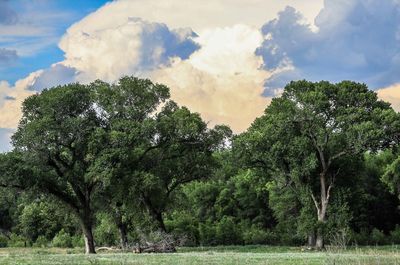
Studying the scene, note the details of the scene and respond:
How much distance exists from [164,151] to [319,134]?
16.4 metres

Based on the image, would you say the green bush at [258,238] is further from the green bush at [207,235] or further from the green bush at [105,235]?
the green bush at [105,235]

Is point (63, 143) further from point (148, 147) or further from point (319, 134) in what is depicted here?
point (319, 134)

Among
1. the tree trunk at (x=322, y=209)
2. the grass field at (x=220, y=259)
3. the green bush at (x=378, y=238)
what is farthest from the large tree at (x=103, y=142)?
the green bush at (x=378, y=238)

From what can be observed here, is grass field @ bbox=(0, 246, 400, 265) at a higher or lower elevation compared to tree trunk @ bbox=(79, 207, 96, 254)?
lower

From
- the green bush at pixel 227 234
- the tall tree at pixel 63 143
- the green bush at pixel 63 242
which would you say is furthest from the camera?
the green bush at pixel 63 242

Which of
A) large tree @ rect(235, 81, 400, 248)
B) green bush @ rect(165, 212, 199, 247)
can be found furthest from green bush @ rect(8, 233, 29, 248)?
large tree @ rect(235, 81, 400, 248)

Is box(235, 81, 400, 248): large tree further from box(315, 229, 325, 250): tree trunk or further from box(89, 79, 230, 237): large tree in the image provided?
box(89, 79, 230, 237): large tree

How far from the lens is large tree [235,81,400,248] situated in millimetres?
65438

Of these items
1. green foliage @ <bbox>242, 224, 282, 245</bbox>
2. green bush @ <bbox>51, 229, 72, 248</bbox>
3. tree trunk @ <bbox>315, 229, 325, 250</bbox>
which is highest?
green bush @ <bbox>51, 229, 72, 248</bbox>

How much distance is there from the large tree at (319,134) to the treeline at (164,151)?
0.40ft

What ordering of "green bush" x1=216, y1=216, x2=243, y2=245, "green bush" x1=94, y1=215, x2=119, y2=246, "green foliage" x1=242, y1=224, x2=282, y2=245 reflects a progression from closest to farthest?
"green bush" x1=94, y1=215, x2=119, y2=246, "green foliage" x1=242, y1=224, x2=282, y2=245, "green bush" x1=216, y1=216, x2=243, y2=245

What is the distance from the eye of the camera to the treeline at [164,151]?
2418 inches

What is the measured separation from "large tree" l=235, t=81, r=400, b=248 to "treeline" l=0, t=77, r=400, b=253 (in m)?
0.12

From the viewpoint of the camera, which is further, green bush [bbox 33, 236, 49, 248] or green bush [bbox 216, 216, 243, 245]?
green bush [bbox 33, 236, 49, 248]
